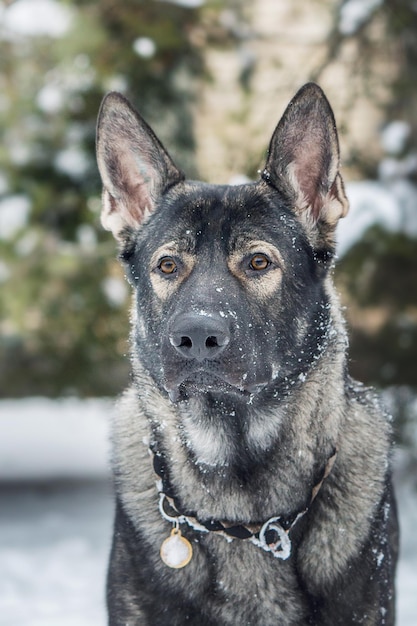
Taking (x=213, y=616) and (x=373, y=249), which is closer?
(x=213, y=616)

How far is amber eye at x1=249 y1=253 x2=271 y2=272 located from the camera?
2.91 m

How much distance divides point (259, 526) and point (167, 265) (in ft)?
3.12

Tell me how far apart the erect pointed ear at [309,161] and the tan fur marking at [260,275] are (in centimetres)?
25

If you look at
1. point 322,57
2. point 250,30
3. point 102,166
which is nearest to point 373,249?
point 322,57

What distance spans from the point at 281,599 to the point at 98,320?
308 cm

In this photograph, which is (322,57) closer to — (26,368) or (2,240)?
(2,240)

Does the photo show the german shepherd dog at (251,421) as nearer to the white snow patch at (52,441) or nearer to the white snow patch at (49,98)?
the white snow patch at (49,98)

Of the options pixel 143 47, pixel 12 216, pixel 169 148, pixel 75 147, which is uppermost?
pixel 143 47

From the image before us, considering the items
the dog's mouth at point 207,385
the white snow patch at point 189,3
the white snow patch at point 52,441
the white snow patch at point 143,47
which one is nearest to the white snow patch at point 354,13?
the white snow patch at point 189,3

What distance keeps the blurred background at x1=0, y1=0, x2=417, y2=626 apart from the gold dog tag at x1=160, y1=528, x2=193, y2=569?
7.83 feet

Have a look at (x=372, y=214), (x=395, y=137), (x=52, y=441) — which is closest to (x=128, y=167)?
(x=372, y=214)

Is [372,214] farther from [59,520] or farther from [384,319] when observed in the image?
[59,520]

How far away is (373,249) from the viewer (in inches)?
215

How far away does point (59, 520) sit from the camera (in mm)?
6031
